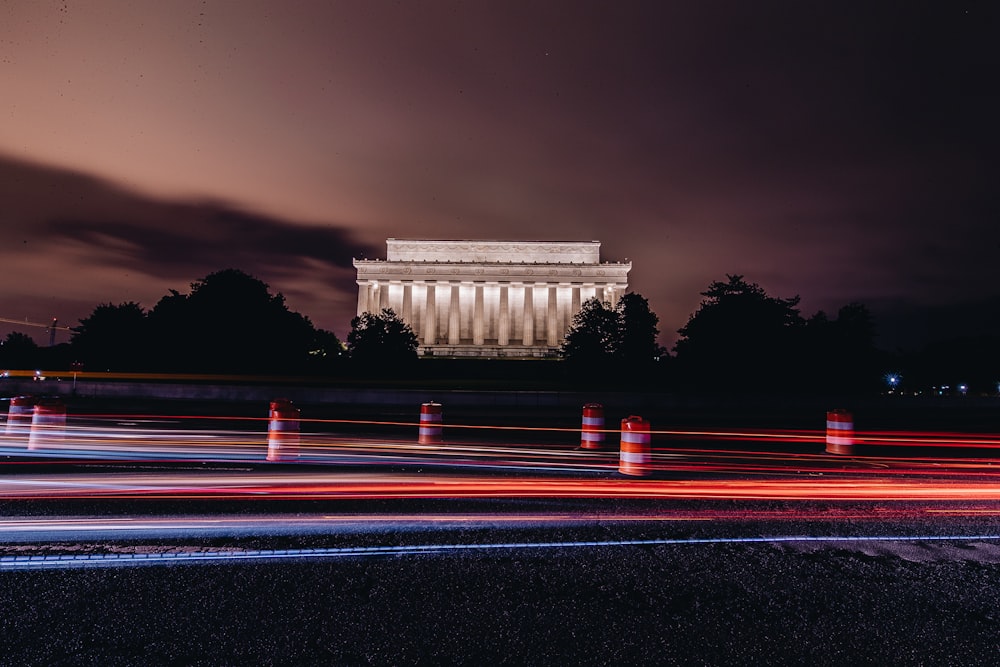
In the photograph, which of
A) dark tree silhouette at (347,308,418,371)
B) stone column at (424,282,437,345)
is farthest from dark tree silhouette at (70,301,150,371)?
stone column at (424,282,437,345)

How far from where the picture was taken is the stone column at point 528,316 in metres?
78.6

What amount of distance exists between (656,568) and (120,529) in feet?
15.0

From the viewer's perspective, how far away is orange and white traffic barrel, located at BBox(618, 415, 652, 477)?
349 inches

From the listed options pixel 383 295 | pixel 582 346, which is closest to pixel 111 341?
pixel 582 346

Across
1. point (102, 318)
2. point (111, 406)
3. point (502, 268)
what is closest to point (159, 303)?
point (102, 318)

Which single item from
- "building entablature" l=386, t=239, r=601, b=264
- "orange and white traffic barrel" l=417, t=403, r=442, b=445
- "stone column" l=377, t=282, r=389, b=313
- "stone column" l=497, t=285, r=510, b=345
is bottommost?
"orange and white traffic barrel" l=417, t=403, r=442, b=445

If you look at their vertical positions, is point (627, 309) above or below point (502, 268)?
A: below

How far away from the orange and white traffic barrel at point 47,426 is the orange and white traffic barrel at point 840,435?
1421 cm

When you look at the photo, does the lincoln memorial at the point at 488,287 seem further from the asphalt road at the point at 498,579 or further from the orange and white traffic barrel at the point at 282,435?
the asphalt road at the point at 498,579

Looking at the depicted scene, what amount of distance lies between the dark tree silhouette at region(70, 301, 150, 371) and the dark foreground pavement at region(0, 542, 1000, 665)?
4096 centimetres

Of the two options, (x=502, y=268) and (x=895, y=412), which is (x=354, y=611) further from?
(x=502, y=268)

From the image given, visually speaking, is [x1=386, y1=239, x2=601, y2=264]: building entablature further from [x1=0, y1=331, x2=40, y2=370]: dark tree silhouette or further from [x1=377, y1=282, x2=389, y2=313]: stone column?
[x1=0, y1=331, x2=40, y2=370]: dark tree silhouette

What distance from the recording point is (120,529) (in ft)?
18.1

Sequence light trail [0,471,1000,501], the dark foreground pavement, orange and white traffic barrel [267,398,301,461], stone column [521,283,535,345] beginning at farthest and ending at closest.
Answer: stone column [521,283,535,345] → orange and white traffic barrel [267,398,301,461] → light trail [0,471,1000,501] → the dark foreground pavement
